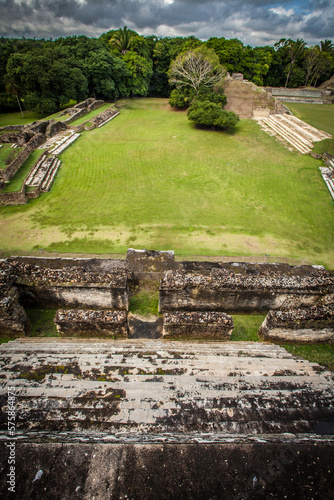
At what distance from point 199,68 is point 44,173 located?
2100 centimetres

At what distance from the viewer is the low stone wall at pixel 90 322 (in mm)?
6355

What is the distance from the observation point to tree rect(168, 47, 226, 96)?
2614 cm

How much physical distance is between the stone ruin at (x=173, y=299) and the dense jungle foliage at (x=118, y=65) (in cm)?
2575

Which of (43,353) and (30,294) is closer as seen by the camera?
(43,353)

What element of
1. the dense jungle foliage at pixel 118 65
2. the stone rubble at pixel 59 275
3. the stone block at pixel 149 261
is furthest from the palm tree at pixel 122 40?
the stone rubble at pixel 59 275

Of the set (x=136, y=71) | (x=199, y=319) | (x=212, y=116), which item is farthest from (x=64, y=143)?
(x=199, y=319)

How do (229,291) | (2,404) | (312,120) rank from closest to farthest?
(2,404), (229,291), (312,120)

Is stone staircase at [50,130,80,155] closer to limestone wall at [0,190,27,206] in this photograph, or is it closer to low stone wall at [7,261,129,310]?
limestone wall at [0,190,27,206]

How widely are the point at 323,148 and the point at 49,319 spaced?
23.0m

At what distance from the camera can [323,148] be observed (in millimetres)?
20141

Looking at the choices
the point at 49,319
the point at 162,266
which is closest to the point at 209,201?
the point at 162,266

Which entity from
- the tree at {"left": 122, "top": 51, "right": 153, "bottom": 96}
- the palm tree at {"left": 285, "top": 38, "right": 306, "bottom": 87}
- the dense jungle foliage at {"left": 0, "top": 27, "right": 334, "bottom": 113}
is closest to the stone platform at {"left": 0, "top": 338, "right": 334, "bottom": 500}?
the dense jungle foliage at {"left": 0, "top": 27, "right": 334, "bottom": 113}

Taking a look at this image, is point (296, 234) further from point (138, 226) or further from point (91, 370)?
point (91, 370)

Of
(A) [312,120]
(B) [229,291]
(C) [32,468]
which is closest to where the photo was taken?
(C) [32,468]
